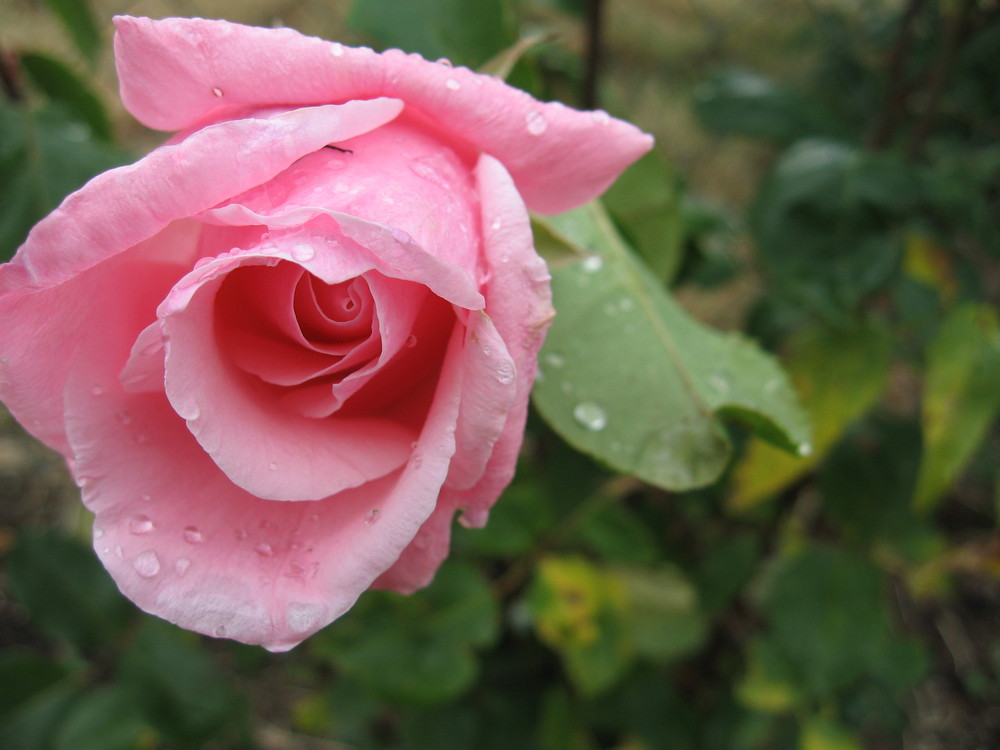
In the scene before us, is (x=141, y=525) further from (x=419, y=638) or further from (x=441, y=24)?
(x=419, y=638)

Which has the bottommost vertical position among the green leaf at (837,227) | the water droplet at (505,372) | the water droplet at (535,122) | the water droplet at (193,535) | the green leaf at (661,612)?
the green leaf at (661,612)

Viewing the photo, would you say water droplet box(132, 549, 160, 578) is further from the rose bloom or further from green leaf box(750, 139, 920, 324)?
green leaf box(750, 139, 920, 324)

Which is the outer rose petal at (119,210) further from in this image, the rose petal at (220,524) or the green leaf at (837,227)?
the green leaf at (837,227)

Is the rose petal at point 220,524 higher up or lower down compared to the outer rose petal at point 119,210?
lower down

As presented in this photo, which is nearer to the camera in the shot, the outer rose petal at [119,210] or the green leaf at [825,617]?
the outer rose petal at [119,210]

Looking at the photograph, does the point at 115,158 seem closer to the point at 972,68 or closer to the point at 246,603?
the point at 246,603

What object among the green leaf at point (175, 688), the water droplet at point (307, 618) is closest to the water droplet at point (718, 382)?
the water droplet at point (307, 618)

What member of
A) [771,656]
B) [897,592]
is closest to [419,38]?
[771,656]
